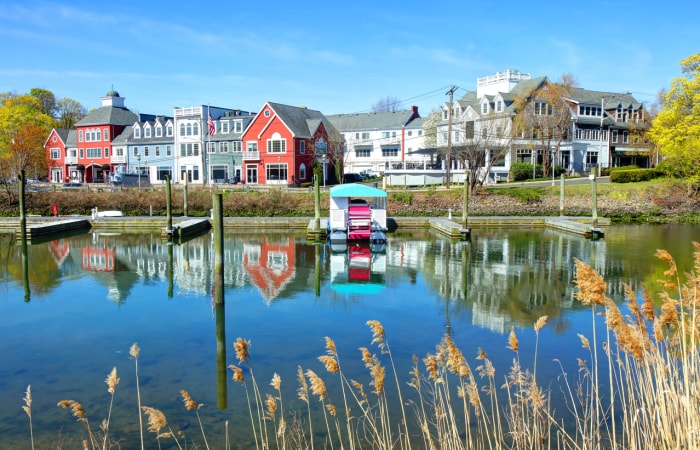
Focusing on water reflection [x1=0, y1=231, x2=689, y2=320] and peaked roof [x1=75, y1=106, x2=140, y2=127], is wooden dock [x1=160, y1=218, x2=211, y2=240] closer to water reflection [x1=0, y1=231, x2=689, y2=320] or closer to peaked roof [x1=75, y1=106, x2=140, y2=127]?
water reflection [x1=0, y1=231, x2=689, y2=320]

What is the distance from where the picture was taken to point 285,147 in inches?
2235

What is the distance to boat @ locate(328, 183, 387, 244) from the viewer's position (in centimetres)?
2876

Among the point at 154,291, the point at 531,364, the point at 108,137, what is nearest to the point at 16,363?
the point at 154,291

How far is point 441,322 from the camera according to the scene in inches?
542

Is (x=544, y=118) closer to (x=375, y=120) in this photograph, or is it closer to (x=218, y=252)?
(x=375, y=120)

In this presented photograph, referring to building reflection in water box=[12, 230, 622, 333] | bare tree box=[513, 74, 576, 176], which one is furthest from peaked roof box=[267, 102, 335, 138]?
building reflection in water box=[12, 230, 622, 333]

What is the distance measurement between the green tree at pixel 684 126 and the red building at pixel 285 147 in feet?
93.0

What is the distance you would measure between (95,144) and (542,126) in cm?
4920

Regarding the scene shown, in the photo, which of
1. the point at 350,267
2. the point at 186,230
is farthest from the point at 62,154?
→ the point at 350,267

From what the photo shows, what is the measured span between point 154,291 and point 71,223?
60.2 feet

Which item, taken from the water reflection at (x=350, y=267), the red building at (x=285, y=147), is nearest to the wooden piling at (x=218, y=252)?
the water reflection at (x=350, y=267)

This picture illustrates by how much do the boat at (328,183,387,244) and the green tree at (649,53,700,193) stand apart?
819 inches

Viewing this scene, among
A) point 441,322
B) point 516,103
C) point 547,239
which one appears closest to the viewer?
point 441,322

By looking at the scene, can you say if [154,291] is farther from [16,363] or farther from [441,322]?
[441,322]
